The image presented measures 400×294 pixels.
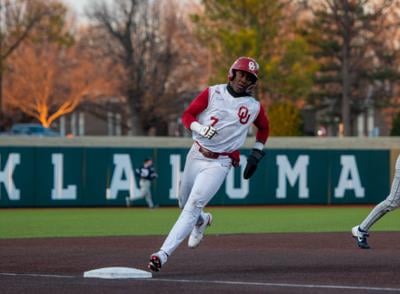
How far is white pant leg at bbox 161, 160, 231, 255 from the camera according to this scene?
454 inches

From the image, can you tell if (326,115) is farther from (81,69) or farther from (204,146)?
(204,146)

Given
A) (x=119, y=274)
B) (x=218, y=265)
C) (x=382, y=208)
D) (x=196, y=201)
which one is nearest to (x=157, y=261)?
(x=119, y=274)

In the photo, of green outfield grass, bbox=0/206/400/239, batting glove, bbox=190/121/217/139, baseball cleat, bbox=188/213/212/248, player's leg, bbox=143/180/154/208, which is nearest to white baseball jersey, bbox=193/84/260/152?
batting glove, bbox=190/121/217/139

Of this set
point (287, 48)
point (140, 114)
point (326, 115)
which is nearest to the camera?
point (287, 48)

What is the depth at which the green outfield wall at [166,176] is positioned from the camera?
30047 mm

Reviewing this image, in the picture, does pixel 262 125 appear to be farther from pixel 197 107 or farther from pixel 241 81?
pixel 197 107

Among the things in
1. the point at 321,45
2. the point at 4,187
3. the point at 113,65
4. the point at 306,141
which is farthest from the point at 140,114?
the point at 4,187

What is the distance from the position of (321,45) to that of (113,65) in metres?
11.4

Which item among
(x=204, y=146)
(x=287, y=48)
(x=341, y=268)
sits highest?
(x=287, y=48)

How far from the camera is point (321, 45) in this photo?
199 ft

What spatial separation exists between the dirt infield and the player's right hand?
144 cm

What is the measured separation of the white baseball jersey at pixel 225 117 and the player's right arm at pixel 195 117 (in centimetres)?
7

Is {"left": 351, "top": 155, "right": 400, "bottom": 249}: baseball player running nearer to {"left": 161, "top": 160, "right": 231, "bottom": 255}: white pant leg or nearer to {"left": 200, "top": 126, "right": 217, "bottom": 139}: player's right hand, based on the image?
{"left": 161, "top": 160, "right": 231, "bottom": 255}: white pant leg

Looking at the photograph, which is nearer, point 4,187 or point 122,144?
point 4,187
